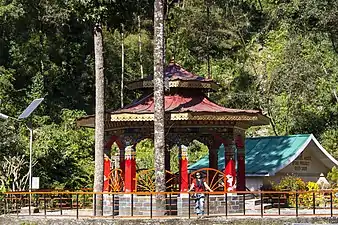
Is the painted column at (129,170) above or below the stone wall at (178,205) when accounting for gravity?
above

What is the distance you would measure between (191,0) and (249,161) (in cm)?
2140

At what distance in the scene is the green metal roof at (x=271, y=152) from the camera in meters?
27.1

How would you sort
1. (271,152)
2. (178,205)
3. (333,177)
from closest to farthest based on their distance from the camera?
1. (178,205)
2. (333,177)
3. (271,152)

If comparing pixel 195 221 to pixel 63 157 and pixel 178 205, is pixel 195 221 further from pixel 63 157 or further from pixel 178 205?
pixel 63 157

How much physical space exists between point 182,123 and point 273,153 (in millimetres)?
8203

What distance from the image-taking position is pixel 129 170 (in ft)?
69.3

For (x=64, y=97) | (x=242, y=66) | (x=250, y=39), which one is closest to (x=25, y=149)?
(x=64, y=97)

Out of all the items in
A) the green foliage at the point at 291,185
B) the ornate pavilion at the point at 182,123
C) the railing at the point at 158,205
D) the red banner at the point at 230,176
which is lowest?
the railing at the point at 158,205

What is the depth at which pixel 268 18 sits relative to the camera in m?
49.2

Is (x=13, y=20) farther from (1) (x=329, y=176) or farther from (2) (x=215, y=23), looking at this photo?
(1) (x=329, y=176)

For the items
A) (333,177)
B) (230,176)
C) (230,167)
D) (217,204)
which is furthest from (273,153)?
(217,204)

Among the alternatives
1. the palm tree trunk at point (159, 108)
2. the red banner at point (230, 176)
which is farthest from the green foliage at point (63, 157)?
the palm tree trunk at point (159, 108)

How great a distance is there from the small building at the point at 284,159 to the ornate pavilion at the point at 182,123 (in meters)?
4.10

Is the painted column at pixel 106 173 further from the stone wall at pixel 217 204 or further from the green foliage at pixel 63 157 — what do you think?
the green foliage at pixel 63 157
